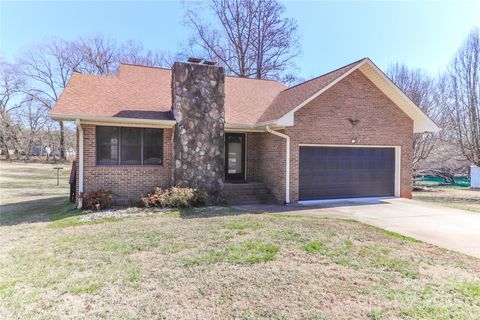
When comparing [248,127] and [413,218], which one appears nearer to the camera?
[413,218]

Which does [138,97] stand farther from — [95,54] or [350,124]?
[95,54]

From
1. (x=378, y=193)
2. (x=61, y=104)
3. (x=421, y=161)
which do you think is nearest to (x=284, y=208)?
(x=378, y=193)

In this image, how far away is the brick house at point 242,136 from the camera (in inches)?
387

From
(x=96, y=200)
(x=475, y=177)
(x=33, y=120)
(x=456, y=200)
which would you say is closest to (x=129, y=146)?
(x=96, y=200)

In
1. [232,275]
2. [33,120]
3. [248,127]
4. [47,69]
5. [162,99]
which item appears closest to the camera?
[232,275]

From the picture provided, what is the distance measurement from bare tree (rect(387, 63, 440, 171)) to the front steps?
15452 millimetres

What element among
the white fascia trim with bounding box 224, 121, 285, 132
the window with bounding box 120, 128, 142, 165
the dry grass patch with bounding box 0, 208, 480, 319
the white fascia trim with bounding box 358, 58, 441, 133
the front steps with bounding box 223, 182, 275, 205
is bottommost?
the dry grass patch with bounding box 0, 208, 480, 319

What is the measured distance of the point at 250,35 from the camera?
24484 mm

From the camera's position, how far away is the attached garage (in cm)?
1097

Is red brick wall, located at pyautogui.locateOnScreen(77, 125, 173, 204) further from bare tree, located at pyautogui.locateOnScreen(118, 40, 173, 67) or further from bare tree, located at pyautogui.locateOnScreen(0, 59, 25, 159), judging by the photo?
bare tree, located at pyautogui.locateOnScreen(0, 59, 25, 159)

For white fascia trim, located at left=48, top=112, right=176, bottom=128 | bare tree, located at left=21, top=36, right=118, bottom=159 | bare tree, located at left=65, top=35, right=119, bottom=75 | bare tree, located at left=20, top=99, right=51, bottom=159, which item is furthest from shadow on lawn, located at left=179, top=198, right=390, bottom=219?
bare tree, located at left=20, top=99, right=51, bottom=159

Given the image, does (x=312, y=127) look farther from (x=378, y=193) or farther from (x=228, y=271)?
(x=228, y=271)

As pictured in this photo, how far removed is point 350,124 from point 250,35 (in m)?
16.5

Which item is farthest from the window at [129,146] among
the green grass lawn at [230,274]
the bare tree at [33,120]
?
the bare tree at [33,120]
